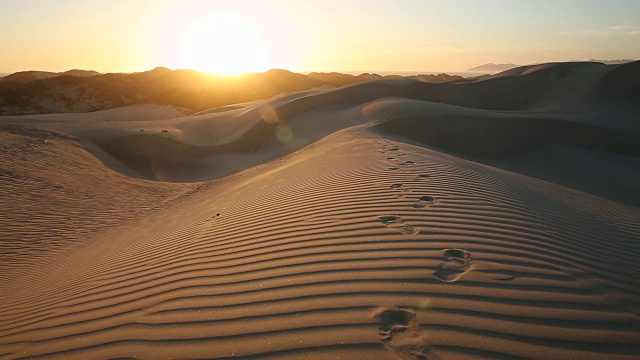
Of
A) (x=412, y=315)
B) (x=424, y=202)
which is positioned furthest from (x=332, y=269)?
(x=424, y=202)

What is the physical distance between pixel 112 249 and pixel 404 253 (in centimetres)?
398

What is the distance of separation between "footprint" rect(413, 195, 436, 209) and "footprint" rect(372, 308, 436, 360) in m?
1.94

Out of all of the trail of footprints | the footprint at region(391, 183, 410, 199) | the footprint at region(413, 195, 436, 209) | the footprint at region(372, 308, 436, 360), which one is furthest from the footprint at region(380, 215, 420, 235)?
the footprint at region(372, 308, 436, 360)

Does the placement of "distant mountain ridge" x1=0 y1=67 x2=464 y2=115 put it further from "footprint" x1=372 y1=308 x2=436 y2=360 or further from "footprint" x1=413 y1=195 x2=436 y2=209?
"footprint" x1=372 y1=308 x2=436 y2=360

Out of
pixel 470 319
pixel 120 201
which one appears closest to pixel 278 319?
pixel 470 319

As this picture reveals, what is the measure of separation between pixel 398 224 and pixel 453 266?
Result: 895 mm

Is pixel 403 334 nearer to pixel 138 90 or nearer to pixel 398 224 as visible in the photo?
pixel 398 224

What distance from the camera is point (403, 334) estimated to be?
Result: 218 cm

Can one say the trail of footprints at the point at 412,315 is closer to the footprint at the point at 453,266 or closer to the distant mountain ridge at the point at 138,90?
the footprint at the point at 453,266

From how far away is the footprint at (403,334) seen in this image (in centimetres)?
205

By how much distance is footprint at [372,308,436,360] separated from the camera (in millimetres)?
2047

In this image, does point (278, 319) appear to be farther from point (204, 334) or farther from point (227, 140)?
point (227, 140)

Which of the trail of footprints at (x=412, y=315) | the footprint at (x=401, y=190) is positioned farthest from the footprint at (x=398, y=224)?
the footprint at (x=401, y=190)

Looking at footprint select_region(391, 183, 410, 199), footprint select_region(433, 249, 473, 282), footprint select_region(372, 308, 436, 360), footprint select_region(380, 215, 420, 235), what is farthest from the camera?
footprint select_region(391, 183, 410, 199)
